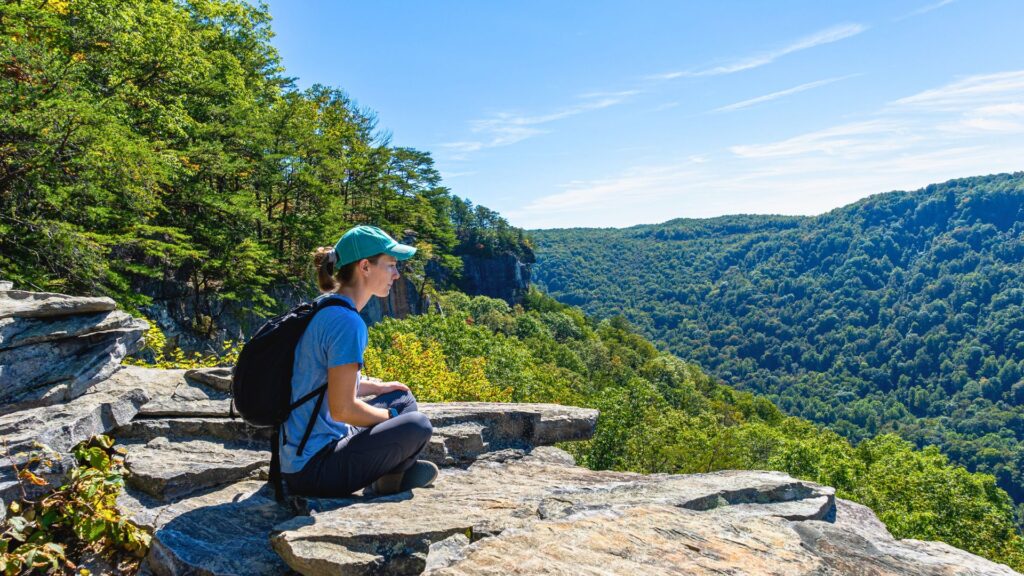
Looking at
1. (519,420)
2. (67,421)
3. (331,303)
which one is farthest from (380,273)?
(519,420)

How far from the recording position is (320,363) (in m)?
3.40

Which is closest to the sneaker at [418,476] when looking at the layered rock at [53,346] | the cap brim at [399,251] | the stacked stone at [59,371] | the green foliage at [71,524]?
the cap brim at [399,251]

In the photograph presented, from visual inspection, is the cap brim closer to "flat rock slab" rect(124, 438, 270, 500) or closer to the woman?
the woman

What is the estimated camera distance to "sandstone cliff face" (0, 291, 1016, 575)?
2969 mm

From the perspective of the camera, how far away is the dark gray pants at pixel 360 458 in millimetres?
3539

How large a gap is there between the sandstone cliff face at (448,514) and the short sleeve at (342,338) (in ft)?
→ 2.83

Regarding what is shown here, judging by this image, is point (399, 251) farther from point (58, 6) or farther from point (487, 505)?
point (58, 6)

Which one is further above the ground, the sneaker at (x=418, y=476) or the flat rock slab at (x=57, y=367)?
the flat rock slab at (x=57, y=367)

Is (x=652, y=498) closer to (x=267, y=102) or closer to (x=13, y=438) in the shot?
(x=13, y=438)

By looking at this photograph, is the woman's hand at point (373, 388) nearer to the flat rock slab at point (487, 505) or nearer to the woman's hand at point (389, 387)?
the woman's hand at point (389, 387)

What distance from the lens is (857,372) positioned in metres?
146

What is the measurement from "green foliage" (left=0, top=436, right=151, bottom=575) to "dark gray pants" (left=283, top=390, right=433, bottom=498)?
102cm

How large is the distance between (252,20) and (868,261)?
212 metres

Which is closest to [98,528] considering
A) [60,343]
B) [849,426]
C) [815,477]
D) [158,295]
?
[60,343]
